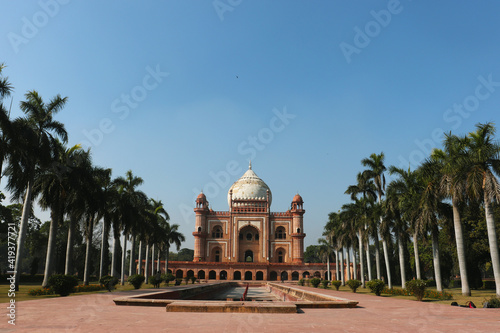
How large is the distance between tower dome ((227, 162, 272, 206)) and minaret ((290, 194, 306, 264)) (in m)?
5.83

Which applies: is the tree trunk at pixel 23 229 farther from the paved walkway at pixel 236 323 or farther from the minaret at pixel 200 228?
the minaret at pixel 200 228

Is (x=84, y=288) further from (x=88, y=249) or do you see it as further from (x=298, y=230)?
(x=298, y=230)

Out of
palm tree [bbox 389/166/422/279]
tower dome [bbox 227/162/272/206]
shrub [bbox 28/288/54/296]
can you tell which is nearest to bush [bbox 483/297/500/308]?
palm tree [bbox 389/166/422/279]

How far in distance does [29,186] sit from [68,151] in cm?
439

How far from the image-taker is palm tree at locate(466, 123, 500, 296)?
17.2 m

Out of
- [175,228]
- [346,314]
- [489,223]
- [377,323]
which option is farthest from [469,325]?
[175,228]

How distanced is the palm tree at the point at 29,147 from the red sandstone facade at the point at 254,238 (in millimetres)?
38488

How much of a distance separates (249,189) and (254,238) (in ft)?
29.3

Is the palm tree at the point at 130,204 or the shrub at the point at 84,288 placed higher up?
the palm tree at the point at 130,204

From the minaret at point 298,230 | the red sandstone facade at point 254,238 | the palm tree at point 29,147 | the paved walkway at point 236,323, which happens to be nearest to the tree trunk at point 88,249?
the palm tree at point 29,147

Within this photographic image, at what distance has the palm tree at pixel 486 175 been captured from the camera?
17.2 metres

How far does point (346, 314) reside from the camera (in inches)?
383

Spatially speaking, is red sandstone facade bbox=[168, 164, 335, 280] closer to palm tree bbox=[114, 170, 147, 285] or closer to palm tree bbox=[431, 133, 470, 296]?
palm tree bbox=[114, 170, 147, 285]

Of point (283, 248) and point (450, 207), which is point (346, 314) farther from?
point (283, 248)
